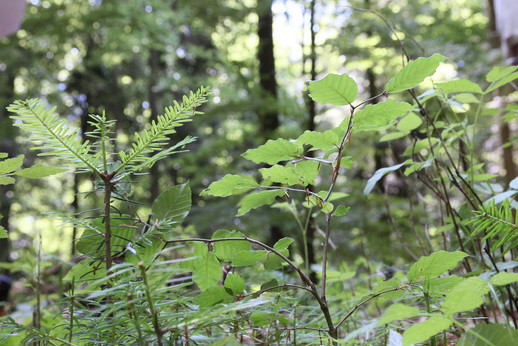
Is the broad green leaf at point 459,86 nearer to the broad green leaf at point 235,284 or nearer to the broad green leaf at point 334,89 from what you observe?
the broad green leaf at point 334,89

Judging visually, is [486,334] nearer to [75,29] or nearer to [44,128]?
[44,128]

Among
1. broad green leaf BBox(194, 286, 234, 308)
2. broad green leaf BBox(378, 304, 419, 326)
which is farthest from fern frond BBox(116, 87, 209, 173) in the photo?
broad green leaf BBox(378, 304, 419, 326)

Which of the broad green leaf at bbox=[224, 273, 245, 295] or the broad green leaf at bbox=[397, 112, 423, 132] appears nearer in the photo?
the broad green leaf at bbox=[224, 273, 245, 295]

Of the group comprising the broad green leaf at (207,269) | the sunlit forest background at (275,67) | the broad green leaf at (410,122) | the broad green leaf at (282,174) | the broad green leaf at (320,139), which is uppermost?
the sunlit forest background at (275,67)

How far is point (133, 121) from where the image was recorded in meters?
9.29

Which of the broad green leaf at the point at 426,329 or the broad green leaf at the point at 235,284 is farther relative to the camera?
the broad green leaf at the point at 235,284

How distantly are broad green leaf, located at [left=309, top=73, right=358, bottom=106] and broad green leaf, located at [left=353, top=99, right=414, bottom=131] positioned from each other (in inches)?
0.9

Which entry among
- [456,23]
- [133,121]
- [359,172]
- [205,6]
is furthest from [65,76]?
[456,23]

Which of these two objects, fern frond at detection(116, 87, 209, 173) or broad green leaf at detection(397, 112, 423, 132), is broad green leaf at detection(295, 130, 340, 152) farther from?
broad green leaf at detection(397, 112, 423, 132)

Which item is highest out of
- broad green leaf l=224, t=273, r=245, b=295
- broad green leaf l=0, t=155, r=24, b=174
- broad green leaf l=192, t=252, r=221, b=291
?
broad green leaf l=0, t=155, r=24, b=174

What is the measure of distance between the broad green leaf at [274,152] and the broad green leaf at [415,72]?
117mm

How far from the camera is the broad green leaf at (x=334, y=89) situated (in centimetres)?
39

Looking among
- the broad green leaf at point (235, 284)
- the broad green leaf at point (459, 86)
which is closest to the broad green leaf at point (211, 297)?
the broad green leaf at point (235, 284)

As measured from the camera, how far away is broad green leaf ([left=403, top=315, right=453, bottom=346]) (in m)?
0.28
